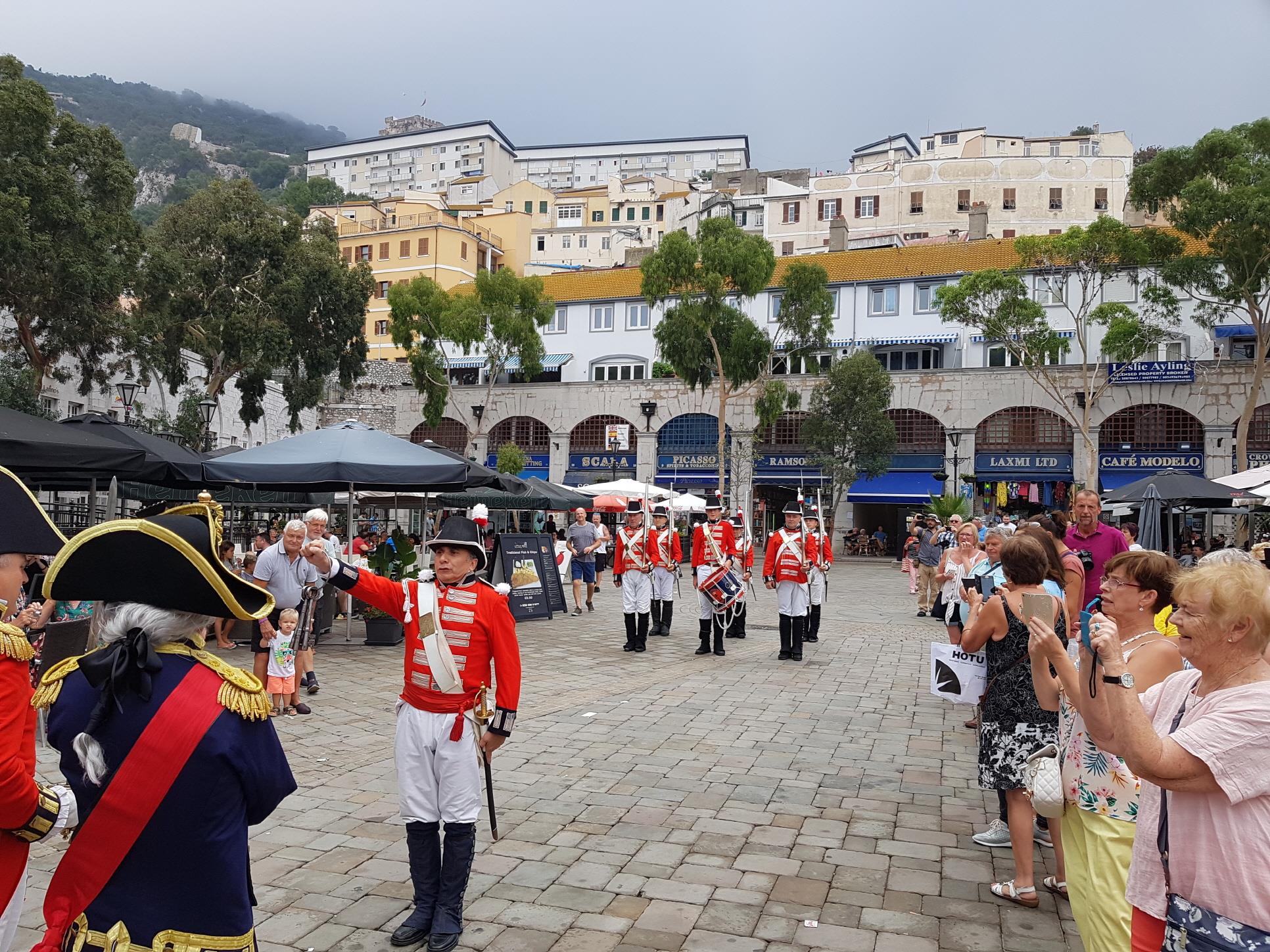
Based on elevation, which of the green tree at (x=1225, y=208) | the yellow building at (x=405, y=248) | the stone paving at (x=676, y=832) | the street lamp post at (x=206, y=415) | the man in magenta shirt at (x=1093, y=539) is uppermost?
the yellow building at (x=405, y=248)

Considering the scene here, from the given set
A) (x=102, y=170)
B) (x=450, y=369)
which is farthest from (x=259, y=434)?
(x=102, y=170)

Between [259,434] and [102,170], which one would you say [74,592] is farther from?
[259,434]

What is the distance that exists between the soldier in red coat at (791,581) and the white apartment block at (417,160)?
103 m

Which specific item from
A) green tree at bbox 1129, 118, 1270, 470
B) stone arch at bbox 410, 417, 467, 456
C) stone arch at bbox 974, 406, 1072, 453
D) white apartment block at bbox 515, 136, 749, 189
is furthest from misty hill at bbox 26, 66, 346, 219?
green tree at bbox 1129, 118, 1270, 470

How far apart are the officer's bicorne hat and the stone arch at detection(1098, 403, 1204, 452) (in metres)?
41.6

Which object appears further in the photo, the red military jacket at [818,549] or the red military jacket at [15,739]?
the red military jacket at [818,549]

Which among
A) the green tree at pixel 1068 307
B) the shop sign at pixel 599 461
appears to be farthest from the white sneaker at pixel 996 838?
the shop sign at pixel 599 461

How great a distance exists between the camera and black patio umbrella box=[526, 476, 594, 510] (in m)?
19.5

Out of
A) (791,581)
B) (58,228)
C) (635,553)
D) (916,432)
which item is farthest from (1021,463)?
(58,228)

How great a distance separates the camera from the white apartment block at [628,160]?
117 metres

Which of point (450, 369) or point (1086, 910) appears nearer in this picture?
point (1086, 910)

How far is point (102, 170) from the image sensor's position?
23.5 metres

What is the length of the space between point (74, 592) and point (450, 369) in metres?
47.8

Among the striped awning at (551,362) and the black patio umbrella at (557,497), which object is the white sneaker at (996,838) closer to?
the black patio umbrella at (557,497)
